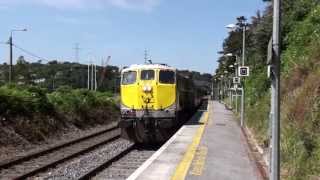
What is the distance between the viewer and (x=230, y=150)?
2091 cm

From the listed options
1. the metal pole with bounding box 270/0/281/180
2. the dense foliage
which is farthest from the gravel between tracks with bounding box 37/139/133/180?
the dense foliage

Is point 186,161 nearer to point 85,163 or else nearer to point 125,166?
point 125,166

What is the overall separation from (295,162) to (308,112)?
2.30m

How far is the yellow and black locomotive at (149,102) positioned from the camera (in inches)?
1065

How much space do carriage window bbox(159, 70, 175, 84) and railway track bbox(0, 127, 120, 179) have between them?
3673 millimetres

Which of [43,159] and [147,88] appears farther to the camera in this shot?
[147,88]

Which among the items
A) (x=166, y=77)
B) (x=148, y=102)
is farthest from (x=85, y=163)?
(x=166, y=77)

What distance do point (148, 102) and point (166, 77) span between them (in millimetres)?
1462

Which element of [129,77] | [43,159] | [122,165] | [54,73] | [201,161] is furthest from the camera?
[54,73]

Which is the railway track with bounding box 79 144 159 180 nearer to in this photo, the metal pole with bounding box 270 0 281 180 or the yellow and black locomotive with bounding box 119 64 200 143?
the yellow and black locomotive with bounding box 119 64 200 143

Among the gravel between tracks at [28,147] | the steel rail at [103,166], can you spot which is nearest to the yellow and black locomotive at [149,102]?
the steel rail at [103,166]

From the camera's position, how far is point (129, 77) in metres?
28.3

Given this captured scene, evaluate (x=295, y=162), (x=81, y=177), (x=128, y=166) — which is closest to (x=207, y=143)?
(x=128, y=166)

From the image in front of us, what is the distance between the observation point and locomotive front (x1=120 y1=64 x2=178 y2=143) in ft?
88.7
